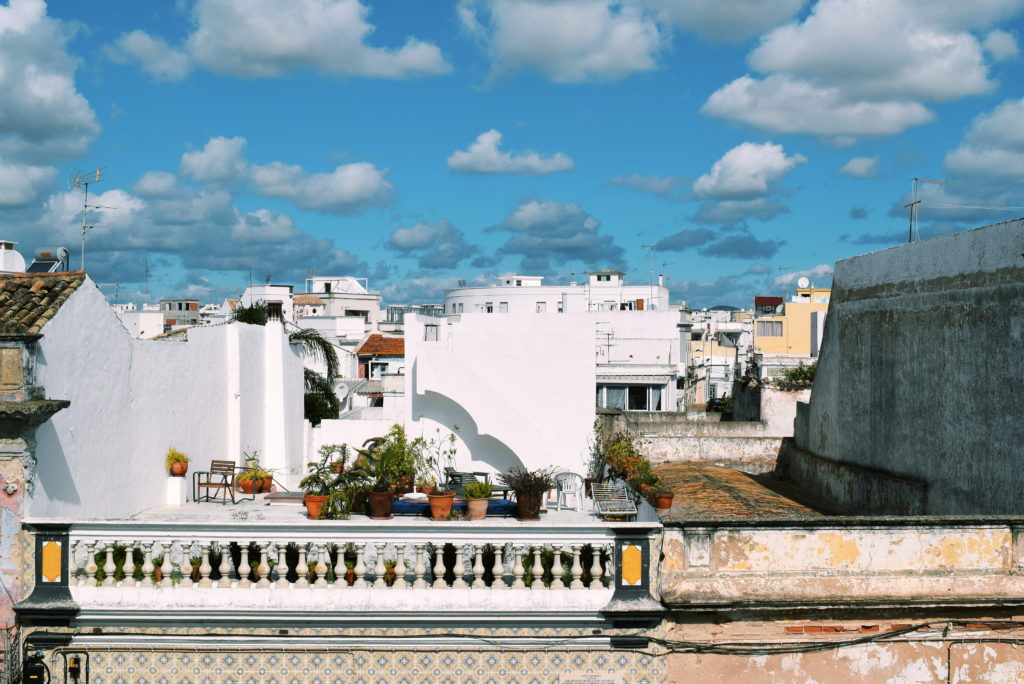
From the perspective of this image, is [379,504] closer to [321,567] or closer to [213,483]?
[321,567]

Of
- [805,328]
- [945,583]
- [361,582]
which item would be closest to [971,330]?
[945,583]

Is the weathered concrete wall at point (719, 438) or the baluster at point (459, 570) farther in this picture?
the weathered concrete wall at point (719, 438)

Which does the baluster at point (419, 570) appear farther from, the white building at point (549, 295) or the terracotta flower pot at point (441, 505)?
the white building at point (549, 295)

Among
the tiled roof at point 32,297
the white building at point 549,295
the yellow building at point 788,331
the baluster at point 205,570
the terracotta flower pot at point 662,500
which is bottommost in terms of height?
the baluster at point 205,570

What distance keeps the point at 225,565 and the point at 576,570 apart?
3723 mm

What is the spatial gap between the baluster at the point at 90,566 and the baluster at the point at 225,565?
1.30 m

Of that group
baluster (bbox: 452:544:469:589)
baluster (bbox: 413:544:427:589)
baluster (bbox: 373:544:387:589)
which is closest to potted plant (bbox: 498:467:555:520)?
baluster (bbox: 452:544:469:589)

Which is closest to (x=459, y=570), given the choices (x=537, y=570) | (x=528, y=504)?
(x=537, y=570)

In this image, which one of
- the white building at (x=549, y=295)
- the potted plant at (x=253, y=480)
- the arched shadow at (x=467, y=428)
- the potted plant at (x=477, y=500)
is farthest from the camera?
the white building at (x=549, y=295)

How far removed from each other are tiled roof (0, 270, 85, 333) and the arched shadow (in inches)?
392

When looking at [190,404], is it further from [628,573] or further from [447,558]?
[628,573]

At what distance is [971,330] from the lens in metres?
13.2

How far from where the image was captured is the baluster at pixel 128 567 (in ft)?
31.2

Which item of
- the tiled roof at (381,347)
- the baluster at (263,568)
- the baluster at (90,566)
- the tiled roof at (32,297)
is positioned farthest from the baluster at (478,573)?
the tiled roof at (381,347)
